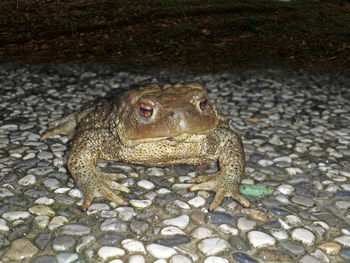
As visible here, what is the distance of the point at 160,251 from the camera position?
2.36 metres

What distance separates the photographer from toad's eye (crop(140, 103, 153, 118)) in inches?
113

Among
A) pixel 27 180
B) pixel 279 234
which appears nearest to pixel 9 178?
pixel 27 180

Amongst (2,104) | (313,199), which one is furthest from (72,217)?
(2,104)

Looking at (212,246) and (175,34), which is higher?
(175,34)

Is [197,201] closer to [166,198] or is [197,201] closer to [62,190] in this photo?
[166,198]

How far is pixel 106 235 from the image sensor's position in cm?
252

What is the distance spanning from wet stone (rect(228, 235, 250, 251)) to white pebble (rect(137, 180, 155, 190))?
A: 0.85m

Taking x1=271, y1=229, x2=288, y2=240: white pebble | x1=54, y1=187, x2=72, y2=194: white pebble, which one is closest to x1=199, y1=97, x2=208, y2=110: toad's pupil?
x1=271, y1=229, x2=288, y2=240: white pebble

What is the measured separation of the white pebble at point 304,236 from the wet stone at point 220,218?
41 centimetres

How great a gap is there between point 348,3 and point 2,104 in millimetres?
10685

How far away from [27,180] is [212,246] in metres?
1.63

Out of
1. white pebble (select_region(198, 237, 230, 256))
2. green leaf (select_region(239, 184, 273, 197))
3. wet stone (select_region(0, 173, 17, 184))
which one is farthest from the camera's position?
wet stone (select_region(0, 173, 17, 184))

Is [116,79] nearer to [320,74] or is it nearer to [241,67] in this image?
[241,67]

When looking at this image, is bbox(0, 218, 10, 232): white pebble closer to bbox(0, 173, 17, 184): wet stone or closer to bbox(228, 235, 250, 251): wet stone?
bbox(0, 173, 17, 184): wet stone
